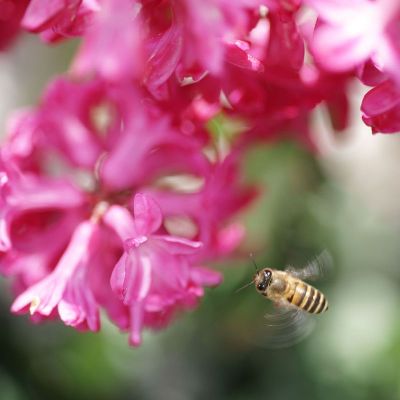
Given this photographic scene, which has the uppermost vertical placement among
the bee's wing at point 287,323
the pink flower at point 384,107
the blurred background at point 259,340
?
the pink flower at point 384,107

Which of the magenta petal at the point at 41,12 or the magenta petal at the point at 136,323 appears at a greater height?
the magenta petal at the point at 41,12

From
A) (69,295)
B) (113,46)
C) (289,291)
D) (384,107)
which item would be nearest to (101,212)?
(69,295)

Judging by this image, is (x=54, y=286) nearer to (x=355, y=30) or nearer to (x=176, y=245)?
(x=176, y=245)

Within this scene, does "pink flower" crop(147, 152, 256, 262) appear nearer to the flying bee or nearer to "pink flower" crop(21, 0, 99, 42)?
the flying bee

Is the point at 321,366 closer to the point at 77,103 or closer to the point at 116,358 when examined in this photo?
the point at 116,358

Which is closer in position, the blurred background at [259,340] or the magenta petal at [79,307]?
the magenta petal at [79,307]

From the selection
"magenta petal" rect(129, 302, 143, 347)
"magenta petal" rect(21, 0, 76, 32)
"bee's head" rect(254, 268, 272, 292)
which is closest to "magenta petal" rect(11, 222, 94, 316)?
"magenta petal" rect(129, 302, 143, 347)

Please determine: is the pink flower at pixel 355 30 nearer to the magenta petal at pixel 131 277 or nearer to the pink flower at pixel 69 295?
the magenta petal at pixel 131 277

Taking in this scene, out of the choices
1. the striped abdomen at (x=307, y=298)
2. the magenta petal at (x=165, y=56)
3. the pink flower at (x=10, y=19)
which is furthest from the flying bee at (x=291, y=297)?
the pink flower at (x=10, y=19)
